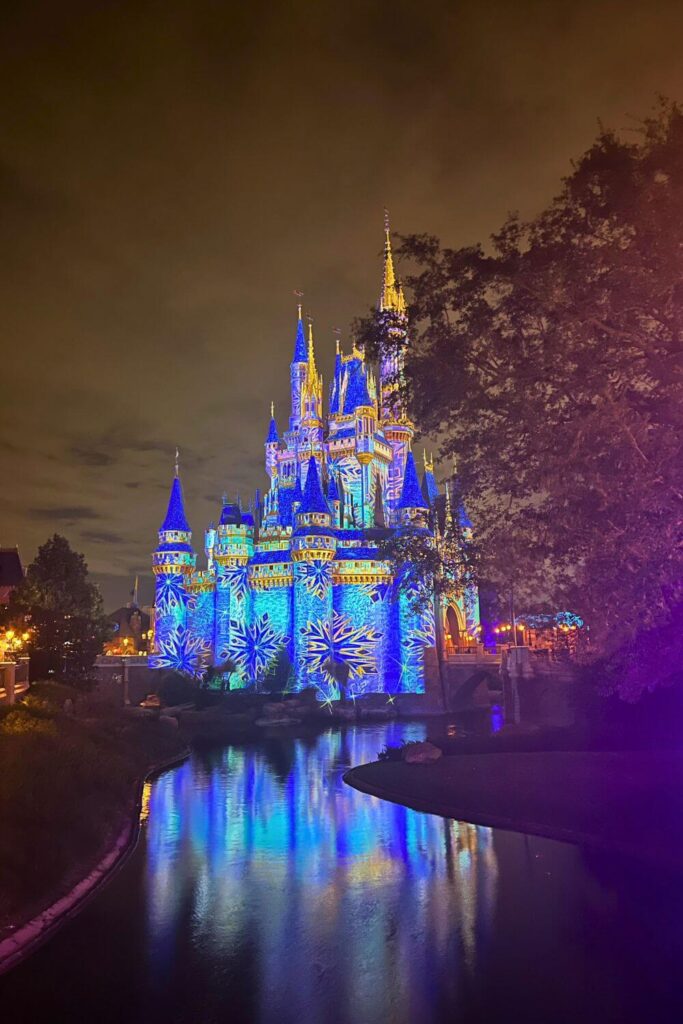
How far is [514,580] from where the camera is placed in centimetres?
1534

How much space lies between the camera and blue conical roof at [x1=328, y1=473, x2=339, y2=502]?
65.4 m

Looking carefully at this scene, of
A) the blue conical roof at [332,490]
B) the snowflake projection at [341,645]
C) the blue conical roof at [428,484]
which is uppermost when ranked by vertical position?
the blue conical roof at [428,484]

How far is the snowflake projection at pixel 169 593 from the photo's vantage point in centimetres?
6200

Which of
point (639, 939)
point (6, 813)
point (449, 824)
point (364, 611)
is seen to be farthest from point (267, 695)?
point (639, 939)

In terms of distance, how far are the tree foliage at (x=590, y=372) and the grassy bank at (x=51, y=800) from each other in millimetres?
10084

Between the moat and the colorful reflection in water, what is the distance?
1.5 inches

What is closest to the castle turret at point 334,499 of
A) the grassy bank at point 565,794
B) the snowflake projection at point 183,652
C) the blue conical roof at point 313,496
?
Answer: the blue conical roof at point 313,496

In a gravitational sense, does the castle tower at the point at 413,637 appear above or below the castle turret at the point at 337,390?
below

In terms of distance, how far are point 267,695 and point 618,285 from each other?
43734 millimetres

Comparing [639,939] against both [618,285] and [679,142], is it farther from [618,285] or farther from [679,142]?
[679,142]

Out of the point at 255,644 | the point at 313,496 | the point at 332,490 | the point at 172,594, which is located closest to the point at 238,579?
the point at 255,644

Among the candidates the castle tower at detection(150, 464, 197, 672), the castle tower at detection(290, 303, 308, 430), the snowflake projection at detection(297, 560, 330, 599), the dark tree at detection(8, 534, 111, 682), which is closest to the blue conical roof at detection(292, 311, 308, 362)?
the castle tower at detection(290, 303, 308, 430)

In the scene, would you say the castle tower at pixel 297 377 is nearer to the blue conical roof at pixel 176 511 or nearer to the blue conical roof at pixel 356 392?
the blue conical roof at pixel 356 392

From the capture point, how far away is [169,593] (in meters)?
62.2
